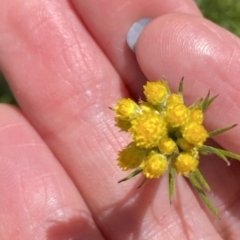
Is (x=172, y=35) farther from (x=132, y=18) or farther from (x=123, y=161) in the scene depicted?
(x=123, y=161)

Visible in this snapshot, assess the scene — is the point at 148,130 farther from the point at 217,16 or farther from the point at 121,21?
the point at 217,16

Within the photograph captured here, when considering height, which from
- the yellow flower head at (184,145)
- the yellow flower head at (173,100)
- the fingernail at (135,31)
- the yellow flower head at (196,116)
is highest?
the fingernail at (135,31)

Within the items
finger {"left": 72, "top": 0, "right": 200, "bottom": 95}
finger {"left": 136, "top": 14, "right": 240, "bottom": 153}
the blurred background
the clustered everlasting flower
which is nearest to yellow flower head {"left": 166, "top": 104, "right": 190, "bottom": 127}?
the clustered everlasting flower

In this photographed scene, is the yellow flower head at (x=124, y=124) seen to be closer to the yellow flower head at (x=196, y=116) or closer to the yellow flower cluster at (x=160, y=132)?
the yellow flower cluster at (x=160, y=132)

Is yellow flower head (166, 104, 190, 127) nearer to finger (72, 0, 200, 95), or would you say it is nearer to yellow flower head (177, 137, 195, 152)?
yellow flower head (177, 137, 195, 152)

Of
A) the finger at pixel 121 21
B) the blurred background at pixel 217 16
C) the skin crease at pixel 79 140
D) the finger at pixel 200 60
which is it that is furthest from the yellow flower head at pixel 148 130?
the blurred background at pixel 217 16

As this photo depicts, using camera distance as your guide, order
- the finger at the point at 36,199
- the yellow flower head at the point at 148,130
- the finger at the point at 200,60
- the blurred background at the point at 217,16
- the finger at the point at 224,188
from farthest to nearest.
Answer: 1. the blurred background at the point at 217,16
2. the finger at the point at 224,188
3. the finger at the point at 36,199
4. the finger at the point at 200,60
5. the yellow flower head at the point at 148,130

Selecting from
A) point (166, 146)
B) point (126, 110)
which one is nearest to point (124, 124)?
point (126, 110)
